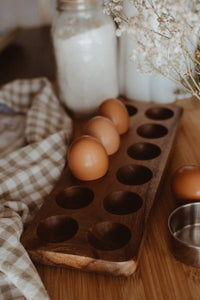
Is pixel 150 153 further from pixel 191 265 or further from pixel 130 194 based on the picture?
pixel 191 265

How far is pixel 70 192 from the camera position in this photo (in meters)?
0.64

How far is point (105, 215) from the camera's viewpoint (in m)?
0.56

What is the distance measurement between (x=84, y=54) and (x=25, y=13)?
2.37 metres

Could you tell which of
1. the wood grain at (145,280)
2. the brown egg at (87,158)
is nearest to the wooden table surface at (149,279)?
the wood grain at (145,280)

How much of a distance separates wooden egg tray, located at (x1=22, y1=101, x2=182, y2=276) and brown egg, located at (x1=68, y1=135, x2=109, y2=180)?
0.06 feet

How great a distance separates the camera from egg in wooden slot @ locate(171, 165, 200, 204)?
1.84 feet

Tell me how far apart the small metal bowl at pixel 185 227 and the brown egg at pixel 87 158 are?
171 millimetres

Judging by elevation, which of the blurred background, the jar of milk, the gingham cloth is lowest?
the blurred background

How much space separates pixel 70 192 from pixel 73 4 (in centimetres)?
45

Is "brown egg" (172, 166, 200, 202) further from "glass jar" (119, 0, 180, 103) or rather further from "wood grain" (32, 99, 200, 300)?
"glass jar" (119, 0, 180, 103)

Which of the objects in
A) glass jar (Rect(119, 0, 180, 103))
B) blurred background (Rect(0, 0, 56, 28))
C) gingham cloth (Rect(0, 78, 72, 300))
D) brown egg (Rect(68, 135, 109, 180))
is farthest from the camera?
blurred background (Rect(0, 0, 56, 28))

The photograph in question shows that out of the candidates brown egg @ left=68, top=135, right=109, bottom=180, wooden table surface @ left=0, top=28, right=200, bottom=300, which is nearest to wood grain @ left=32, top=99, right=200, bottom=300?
wooden table surface @ left=0, top=28, right=200, bottom=300

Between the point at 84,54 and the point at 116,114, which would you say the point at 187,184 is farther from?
the point at 84,54

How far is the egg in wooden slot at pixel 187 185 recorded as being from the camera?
562mm
